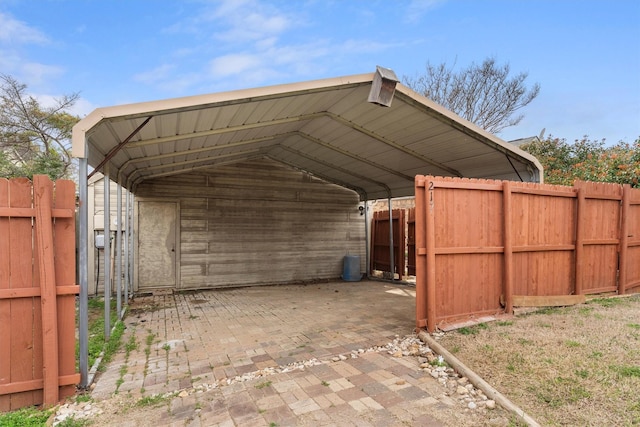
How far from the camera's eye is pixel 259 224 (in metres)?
8.84

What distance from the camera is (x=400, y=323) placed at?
4824mm

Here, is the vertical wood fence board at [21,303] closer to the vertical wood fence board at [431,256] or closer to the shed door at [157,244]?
the vertical wood fence board at [431,256]

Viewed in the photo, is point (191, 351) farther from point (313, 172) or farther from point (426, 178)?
point (313, 172)

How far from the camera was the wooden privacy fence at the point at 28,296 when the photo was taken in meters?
2.60

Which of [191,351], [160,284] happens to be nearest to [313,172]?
[160,284]

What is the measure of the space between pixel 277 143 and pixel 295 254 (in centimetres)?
328

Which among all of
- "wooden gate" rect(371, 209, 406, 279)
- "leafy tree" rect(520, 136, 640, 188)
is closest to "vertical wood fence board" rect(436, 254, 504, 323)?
"wooden gate" rect(371, 209, 406, 279)

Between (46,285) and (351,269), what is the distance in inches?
293

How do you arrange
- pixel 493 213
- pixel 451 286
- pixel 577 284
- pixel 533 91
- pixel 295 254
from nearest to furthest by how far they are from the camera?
pixel 451 286
pixel 493 213
pixel 577 284
pixel 295 254
pixel 533 91

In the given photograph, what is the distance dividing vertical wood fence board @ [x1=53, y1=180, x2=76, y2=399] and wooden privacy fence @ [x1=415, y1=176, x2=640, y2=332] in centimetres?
346

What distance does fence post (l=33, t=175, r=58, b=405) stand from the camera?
2.64m

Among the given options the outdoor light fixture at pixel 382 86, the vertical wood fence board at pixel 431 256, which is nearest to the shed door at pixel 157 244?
the outdoor light fixture at pixel 382 86

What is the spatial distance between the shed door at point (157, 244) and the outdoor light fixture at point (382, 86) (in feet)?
18.6

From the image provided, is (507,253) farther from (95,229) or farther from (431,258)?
(95,229)
